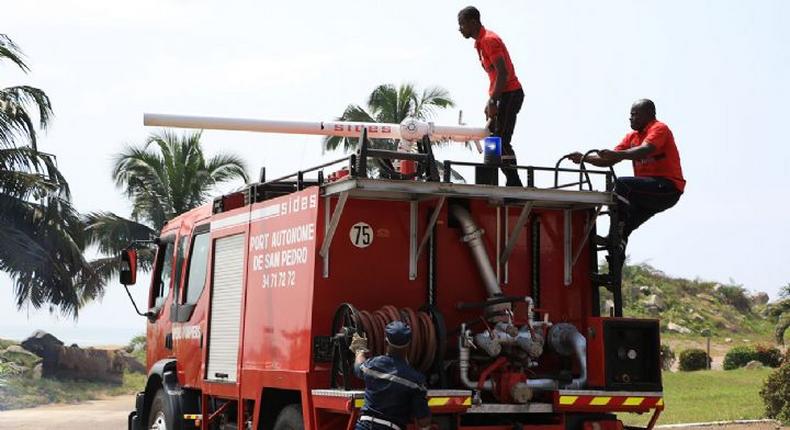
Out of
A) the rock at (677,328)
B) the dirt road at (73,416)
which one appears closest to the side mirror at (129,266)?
the dirt road at (73,416)

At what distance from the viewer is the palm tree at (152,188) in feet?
102

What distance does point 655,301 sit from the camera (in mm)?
51781

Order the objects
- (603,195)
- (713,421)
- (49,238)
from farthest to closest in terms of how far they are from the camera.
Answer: (49,238) < (713,421) < (603,195)

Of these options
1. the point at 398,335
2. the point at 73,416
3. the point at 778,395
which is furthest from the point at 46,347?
the point at 398,335

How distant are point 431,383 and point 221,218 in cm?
301

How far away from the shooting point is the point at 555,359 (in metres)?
9.04

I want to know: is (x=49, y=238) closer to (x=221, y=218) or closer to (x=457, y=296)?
(x=221, y=218)

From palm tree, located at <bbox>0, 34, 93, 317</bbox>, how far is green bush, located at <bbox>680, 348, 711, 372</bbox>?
16499 millimetres

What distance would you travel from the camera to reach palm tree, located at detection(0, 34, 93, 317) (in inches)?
1038

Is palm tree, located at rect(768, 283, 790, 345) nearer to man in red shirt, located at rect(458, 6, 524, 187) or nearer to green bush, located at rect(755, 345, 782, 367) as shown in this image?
green bush, located at rect(755, 345, 782, 367)

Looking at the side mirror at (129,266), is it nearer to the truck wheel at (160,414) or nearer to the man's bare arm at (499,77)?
the truck wheel at (160,414)

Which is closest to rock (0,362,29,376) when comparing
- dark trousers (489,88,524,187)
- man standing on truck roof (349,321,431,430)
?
dark trousers (489,88,524,187)

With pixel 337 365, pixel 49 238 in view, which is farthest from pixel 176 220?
pixel 49 238

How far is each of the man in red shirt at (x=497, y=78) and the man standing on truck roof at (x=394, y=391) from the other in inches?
122
